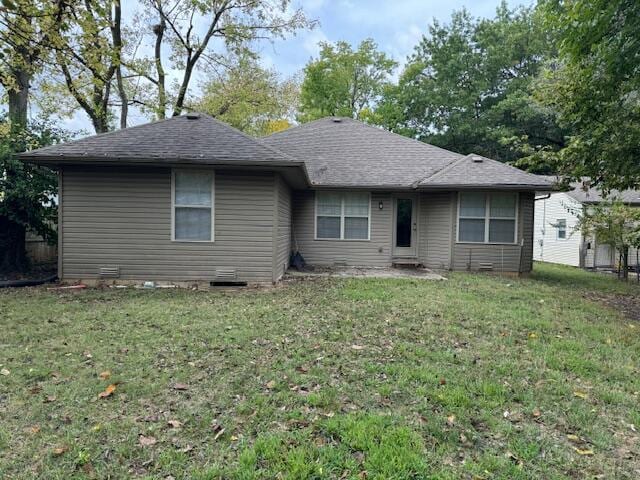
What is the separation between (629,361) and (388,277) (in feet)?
18.0

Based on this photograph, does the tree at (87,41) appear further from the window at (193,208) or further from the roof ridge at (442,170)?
the roof ridge at (442,170)

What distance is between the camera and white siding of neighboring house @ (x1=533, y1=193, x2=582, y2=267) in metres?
15.3

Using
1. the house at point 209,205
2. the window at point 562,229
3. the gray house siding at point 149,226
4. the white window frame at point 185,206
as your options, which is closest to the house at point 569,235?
the window at point 562,229

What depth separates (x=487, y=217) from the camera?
10.7 metres

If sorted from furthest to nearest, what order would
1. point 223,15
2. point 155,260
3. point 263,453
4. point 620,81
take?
point 223,15 < point 155,260 < point 620,81 < point 263,453

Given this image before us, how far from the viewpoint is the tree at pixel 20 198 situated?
8633mm

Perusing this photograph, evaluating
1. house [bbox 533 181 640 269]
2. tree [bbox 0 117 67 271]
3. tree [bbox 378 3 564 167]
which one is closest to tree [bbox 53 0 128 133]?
tree [bbox 0 117 67 271]

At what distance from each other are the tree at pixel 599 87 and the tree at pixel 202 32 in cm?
1275

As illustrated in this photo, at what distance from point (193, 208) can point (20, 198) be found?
168 inches

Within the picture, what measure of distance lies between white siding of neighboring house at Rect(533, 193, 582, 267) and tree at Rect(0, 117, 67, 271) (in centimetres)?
1644

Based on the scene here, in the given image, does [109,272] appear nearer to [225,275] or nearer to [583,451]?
[225,275]

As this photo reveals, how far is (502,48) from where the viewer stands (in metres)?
24.4

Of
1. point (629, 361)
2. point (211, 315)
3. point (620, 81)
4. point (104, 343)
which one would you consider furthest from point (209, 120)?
point (629, 361)

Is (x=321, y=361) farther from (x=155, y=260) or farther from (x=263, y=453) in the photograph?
(x=155, y=260)
